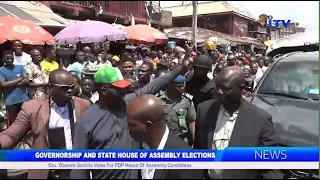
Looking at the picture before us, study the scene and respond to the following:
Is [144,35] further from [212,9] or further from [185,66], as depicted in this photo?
[212,9]

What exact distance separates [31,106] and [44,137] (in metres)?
0.22

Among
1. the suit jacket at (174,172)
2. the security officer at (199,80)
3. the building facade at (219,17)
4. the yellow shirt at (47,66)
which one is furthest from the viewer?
the yellow shirt at (47,66)

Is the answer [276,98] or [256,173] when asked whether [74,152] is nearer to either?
[256,173]

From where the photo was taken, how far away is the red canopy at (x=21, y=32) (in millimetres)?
5031

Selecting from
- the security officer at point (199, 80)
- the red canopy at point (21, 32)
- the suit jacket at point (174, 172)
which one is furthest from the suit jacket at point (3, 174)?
the red canopy at point (21, 32)

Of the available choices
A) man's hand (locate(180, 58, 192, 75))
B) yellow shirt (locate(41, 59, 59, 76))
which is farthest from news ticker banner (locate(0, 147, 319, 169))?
yellow shirt (locate(41, 59, 59, 76))

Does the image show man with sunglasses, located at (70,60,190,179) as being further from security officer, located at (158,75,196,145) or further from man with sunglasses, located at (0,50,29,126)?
man with sunglasses, located at (0,50,29,126)

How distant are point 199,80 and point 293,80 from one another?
77cm

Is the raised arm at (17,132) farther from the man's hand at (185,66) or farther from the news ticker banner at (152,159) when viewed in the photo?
the man's hand at (185,66)

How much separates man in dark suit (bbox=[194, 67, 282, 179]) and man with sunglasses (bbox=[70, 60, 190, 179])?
41 cm

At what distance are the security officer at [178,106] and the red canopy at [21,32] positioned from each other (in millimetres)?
2604

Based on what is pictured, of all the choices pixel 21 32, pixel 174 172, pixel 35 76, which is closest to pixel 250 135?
pixel 174 172

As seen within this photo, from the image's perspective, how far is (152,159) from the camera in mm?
2045

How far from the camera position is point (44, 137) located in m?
2.49
